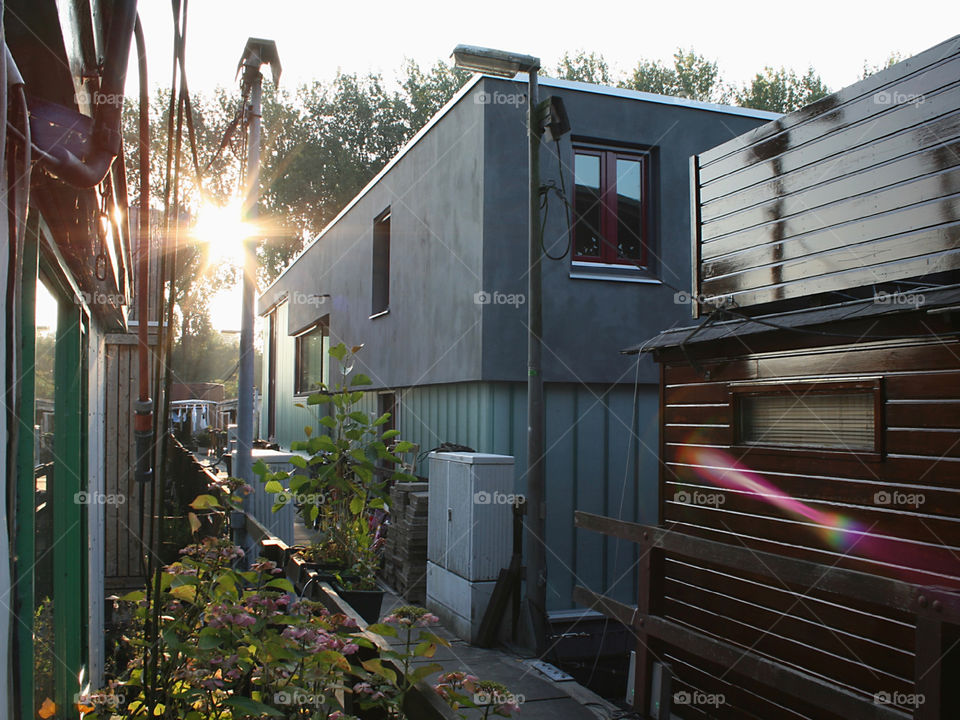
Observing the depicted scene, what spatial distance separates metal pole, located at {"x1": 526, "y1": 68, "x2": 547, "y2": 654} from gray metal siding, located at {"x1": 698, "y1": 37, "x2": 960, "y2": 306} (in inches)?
62.1

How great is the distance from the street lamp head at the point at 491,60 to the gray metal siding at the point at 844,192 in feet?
6.13

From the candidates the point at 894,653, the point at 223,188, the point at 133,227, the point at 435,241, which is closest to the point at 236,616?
the point at 894,653

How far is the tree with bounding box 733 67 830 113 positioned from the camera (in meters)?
31.9

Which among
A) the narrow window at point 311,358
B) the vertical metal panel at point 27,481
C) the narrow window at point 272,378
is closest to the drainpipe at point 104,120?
the vertical metal panel at point 27,481

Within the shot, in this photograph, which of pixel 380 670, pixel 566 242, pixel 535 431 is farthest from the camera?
pixel 566 242

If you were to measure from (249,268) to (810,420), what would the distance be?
277 inches

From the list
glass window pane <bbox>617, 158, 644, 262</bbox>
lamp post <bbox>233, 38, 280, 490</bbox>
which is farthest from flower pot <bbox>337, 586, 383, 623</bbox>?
glass window pane <bbox>617, 158, 644, 262</bbox>

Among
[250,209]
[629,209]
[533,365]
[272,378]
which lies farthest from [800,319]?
[272,378]

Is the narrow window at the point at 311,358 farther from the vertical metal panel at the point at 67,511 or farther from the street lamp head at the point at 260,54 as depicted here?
the vertical metal panel at the point at 67,511

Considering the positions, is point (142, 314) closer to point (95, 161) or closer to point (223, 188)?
point (95, 161)

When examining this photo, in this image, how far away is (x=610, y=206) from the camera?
9.42 m

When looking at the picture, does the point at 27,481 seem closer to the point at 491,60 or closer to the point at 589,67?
the point at 491,60

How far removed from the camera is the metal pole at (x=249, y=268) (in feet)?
32.2

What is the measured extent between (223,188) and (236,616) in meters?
31.2
